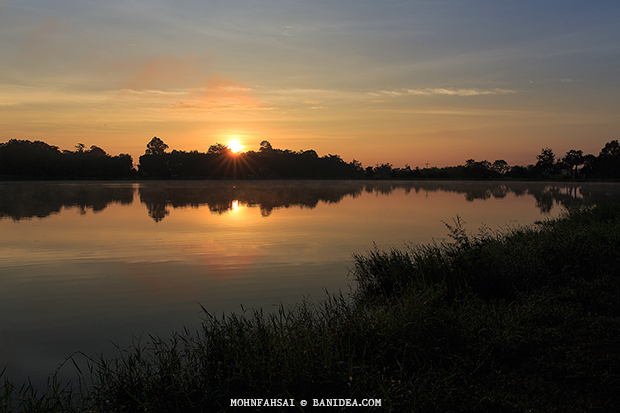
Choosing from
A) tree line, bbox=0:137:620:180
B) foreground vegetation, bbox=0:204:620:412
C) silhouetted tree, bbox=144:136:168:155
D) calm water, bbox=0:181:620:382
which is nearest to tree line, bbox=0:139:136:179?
tree line, bbox=0:137:620:180

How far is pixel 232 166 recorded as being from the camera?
146 m

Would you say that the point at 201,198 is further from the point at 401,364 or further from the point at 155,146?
the point at 155,146

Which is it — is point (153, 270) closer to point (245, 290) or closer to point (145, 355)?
point (245, 290)

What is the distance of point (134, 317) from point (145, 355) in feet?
6.06

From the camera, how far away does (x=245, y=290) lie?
9.32 m

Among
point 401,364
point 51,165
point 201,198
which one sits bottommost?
point 401,364

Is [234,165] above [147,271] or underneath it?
above

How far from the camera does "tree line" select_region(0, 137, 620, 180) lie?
112 m

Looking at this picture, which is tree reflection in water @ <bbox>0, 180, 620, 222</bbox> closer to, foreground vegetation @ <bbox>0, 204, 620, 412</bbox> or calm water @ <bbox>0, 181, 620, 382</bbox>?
calm water @ <bbox>0, 181, 620, 382</bbox>

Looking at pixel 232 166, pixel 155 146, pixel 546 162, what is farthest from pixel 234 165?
pixel 546 162

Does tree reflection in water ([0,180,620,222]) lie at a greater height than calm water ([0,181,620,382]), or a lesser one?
greater

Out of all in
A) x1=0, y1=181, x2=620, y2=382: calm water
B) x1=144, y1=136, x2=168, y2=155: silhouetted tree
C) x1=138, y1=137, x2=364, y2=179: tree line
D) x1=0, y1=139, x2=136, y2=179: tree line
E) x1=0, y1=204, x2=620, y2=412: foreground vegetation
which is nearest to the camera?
x1=0, y1=204, x2=620, y2=412: foreground vegetation

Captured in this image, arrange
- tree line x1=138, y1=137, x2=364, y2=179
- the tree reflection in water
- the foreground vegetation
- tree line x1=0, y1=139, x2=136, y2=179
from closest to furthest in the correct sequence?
the foreground vegetation < the tree reflection in water < tree line x1=0, y1=139, x2=136, y2=179 < tree line x1=138, y1=137, x2=364, y2=179

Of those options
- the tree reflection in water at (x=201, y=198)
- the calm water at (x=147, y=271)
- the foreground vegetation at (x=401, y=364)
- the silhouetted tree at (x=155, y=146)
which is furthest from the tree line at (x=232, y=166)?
the foreground vegetation at (x=401, y=364)
